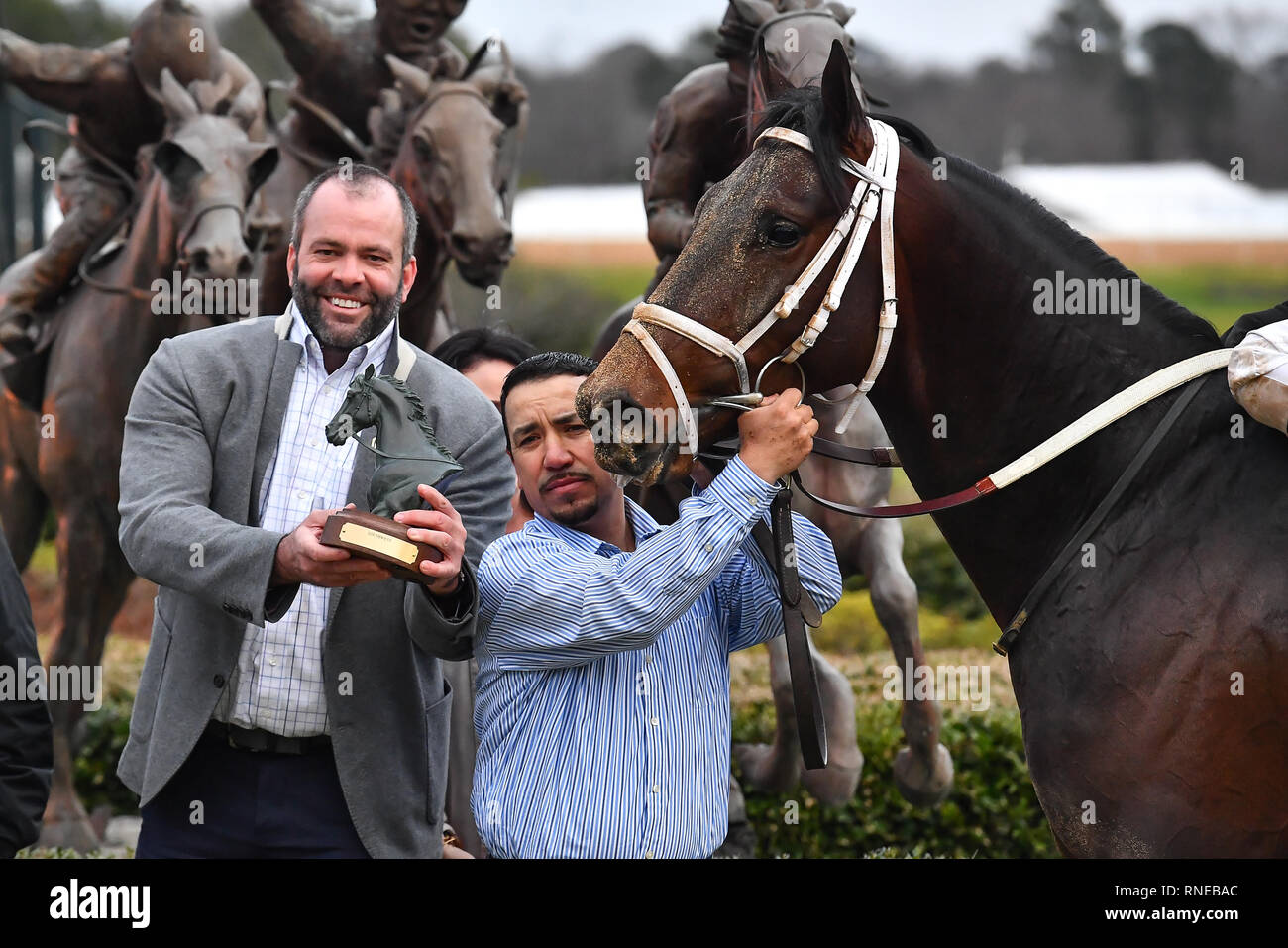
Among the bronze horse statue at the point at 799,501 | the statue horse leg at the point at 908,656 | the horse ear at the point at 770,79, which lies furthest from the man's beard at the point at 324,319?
the statue horse leg at the point at 908,656

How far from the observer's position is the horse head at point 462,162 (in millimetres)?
6391

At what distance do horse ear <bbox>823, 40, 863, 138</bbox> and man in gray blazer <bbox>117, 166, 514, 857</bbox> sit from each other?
3.25 ft

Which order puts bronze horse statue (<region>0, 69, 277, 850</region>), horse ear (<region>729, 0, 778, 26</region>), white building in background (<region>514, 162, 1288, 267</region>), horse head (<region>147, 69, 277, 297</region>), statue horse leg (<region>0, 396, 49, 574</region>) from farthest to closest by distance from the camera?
white building in background (<region>514, 162, 1288, 267</region>), statue horse leg (<region>0, 396, 49, 574</region>), bronze horse statue (<region>0, 69, 277, 850</region>), horse head (<region>147, 69, 277, 297</region>), horse ear (<region>729, 0, 778, 26</region>)

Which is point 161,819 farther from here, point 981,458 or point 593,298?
point 593,298

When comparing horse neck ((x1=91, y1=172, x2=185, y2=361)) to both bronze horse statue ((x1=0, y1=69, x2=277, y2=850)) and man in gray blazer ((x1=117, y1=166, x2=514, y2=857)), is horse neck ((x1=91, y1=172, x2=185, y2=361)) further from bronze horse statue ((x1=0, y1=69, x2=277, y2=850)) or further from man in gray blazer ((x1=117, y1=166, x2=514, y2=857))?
man in gray blazer ((x1=117, y1=166, x2=514, y2=857))

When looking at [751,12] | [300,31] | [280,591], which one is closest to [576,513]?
[280,591]

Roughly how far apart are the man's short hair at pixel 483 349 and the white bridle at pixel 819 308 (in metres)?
1.81

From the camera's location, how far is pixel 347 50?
7.29 meters

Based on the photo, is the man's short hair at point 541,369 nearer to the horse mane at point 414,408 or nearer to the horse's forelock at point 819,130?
the horse mane at point 414,408

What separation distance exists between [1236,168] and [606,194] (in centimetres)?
1817

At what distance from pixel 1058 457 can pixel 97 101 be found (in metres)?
5.71

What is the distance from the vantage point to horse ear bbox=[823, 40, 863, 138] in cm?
286

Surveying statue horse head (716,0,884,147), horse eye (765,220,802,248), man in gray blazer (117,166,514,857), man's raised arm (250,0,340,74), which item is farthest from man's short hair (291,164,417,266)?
man's raised arm (250,0,340,74)

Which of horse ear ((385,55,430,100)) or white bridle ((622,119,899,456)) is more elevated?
horse ear ((385,55,430,100))
